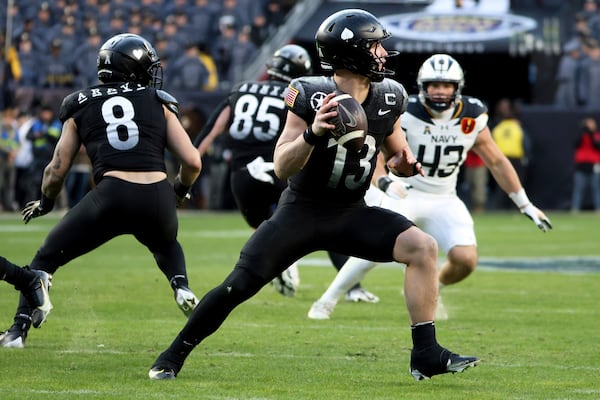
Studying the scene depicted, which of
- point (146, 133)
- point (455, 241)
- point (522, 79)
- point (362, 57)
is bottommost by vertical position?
point (522, 79)

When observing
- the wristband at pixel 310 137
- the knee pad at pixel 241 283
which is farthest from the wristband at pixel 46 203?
the wristband at pixel 310 137

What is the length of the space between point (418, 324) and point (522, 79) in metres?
17.3

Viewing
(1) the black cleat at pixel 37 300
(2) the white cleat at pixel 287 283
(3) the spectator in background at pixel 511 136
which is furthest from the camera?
(3) the spectator in background at pixel 511 136

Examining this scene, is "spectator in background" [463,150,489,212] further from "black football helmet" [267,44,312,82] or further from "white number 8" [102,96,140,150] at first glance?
"white number 8" [102,96,140,150]

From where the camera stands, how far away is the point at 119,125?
6.80m

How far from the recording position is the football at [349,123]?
5.41m

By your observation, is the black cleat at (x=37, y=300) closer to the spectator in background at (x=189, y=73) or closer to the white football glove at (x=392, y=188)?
the white football glove at (x=392, y=188)

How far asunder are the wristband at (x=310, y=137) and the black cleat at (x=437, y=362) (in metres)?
1.08

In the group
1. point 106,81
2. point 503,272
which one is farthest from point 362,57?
point 503,272

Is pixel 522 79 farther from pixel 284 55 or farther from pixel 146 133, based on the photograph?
pixel 146 133

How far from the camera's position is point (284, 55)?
10039mm

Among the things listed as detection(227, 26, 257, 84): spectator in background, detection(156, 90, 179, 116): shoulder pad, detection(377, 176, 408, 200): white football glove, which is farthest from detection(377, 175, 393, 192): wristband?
detection(227, 26, 257, 84): spectator in background

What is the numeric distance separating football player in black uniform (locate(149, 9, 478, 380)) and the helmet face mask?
2.53 metres

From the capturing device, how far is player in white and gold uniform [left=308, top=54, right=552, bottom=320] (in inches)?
333
